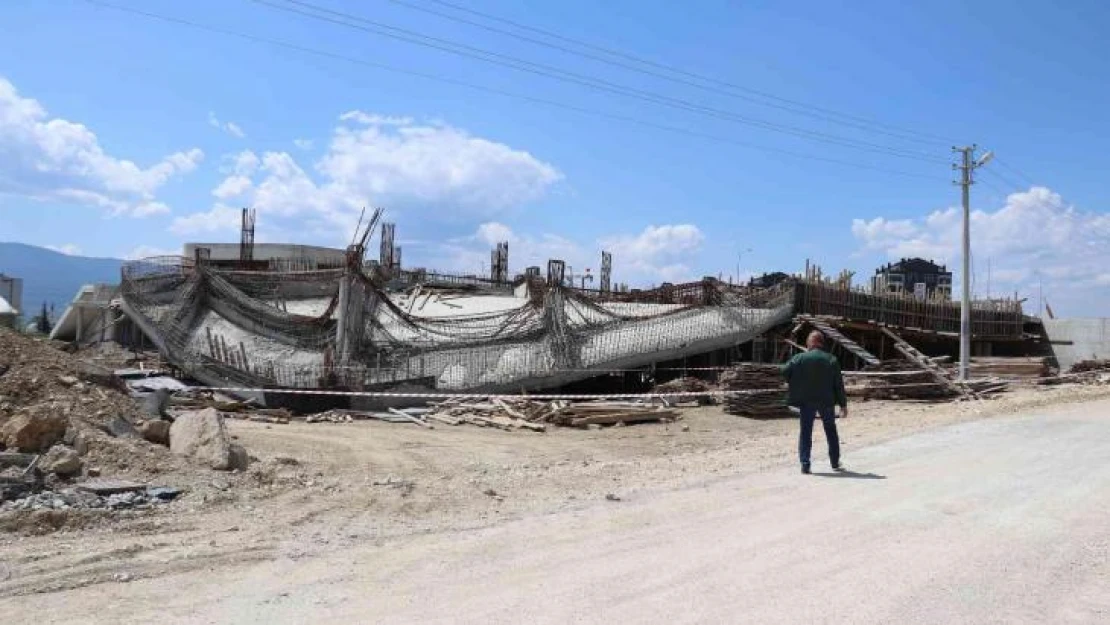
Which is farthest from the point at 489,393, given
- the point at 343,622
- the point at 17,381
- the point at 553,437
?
the point at 343,622

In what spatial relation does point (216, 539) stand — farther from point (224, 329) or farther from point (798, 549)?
point (224, 329)

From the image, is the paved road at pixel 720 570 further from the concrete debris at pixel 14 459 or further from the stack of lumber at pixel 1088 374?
the stack of lumber at pixel 1088 374

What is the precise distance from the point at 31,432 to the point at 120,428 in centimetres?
157

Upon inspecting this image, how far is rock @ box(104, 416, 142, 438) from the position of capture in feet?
33.6

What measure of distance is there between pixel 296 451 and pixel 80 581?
8.33 meters

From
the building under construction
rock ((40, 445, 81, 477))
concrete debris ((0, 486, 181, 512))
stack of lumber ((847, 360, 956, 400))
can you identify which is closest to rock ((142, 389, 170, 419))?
rock ((40, 445, 81, 477))

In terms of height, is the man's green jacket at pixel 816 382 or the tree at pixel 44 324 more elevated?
the tree at pixel 44 324

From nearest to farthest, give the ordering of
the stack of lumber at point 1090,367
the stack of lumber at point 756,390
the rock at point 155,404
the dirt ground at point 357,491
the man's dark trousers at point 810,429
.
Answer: the dirt ground at point 357,491
the man's dark trousers at point 810,429
the rock at point 155,404
the stack of lumber at point 756,390
the stack of lumber at point 1090,367

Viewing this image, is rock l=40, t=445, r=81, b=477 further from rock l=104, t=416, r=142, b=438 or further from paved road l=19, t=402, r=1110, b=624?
paved road l=19, t=402, r=1110, b=624

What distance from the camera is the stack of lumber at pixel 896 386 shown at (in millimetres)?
25781

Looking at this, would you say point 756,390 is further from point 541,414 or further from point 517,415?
point 517,415

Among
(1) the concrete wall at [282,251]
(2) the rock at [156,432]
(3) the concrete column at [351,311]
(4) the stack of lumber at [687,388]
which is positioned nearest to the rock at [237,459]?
(2) the rock at [156,432]

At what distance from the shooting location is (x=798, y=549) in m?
6.90

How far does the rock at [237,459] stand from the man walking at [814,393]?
685 cm
